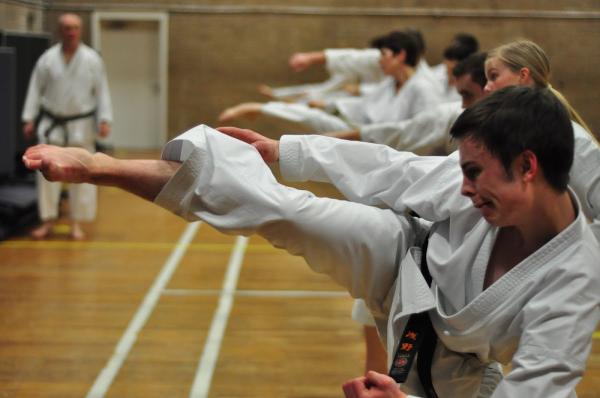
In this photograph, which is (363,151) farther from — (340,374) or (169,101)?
(169,101)

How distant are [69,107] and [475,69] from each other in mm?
4816

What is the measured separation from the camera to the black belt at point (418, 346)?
200 centimetres

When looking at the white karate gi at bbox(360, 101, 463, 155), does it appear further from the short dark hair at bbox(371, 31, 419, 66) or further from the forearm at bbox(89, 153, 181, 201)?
the forearm at bbox(89, 153, 181, 201)

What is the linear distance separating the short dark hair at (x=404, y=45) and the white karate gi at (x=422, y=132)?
1.47 meters

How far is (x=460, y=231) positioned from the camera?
2.08 meters

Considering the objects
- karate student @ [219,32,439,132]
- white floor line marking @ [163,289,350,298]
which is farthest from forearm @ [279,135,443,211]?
white floor line marking @ [163,289,350,298]

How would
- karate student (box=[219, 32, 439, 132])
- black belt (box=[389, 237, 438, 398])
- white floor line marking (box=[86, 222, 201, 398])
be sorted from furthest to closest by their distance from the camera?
karate student (box=[219, 32, 439, 132]) < white floor line marking (box=[86, 222, 201, 398]) < black belt (box=[389, 237, 438, 398])

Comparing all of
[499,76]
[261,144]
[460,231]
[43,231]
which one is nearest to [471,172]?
[460,231]

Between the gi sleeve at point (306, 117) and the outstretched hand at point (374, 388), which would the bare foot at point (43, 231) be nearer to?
the gi sleeve at point (306, 117)

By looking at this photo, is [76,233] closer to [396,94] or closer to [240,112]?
[396,94]

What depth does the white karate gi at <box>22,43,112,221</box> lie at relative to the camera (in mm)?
7242

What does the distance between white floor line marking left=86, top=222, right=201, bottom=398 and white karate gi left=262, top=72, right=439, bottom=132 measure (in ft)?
4.75

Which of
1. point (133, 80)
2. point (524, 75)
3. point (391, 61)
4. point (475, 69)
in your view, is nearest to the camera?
point (524, 75)

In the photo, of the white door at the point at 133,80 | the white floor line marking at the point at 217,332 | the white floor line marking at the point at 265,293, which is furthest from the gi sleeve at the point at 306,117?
the white door at the point at 133,80
